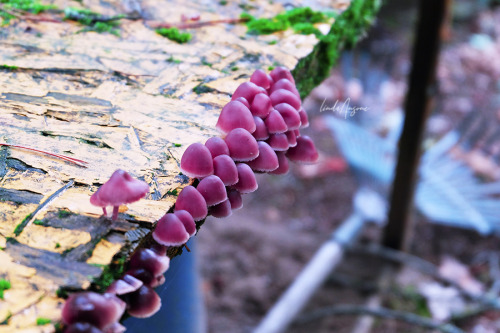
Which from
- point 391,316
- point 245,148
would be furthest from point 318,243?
point 245,148

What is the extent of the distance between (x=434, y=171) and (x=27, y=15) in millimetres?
2986

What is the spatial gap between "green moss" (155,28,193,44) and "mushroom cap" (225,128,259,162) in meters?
0.63

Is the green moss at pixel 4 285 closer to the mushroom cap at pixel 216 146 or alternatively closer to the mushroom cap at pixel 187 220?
the mushroom cap at pixel 187 220

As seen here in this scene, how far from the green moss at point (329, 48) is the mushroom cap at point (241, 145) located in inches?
17.6

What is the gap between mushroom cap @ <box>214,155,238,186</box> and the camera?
3.52 ft

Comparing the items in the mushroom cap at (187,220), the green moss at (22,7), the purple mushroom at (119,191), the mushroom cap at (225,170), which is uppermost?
the green moss at (22,7)

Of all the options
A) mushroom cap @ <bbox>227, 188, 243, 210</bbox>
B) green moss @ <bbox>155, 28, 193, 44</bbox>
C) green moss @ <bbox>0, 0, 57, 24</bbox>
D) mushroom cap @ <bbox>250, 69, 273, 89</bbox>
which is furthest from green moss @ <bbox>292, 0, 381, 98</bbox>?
green moss @ <bbox>0, 0, 57, 24</bbox>

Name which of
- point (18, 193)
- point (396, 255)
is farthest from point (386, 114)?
point (18, 193)

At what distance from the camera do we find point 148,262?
916mm

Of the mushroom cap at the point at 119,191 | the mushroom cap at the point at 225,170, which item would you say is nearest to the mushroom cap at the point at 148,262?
the mushroom cap at the point at 119,191

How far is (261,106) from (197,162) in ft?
0.85

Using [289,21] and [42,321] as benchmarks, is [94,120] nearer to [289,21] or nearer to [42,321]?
[42,321]

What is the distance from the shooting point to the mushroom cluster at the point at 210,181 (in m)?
0.80

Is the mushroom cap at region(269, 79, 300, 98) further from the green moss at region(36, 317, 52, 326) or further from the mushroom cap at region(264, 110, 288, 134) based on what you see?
the green moss at region(36, 317, 52, 326)
